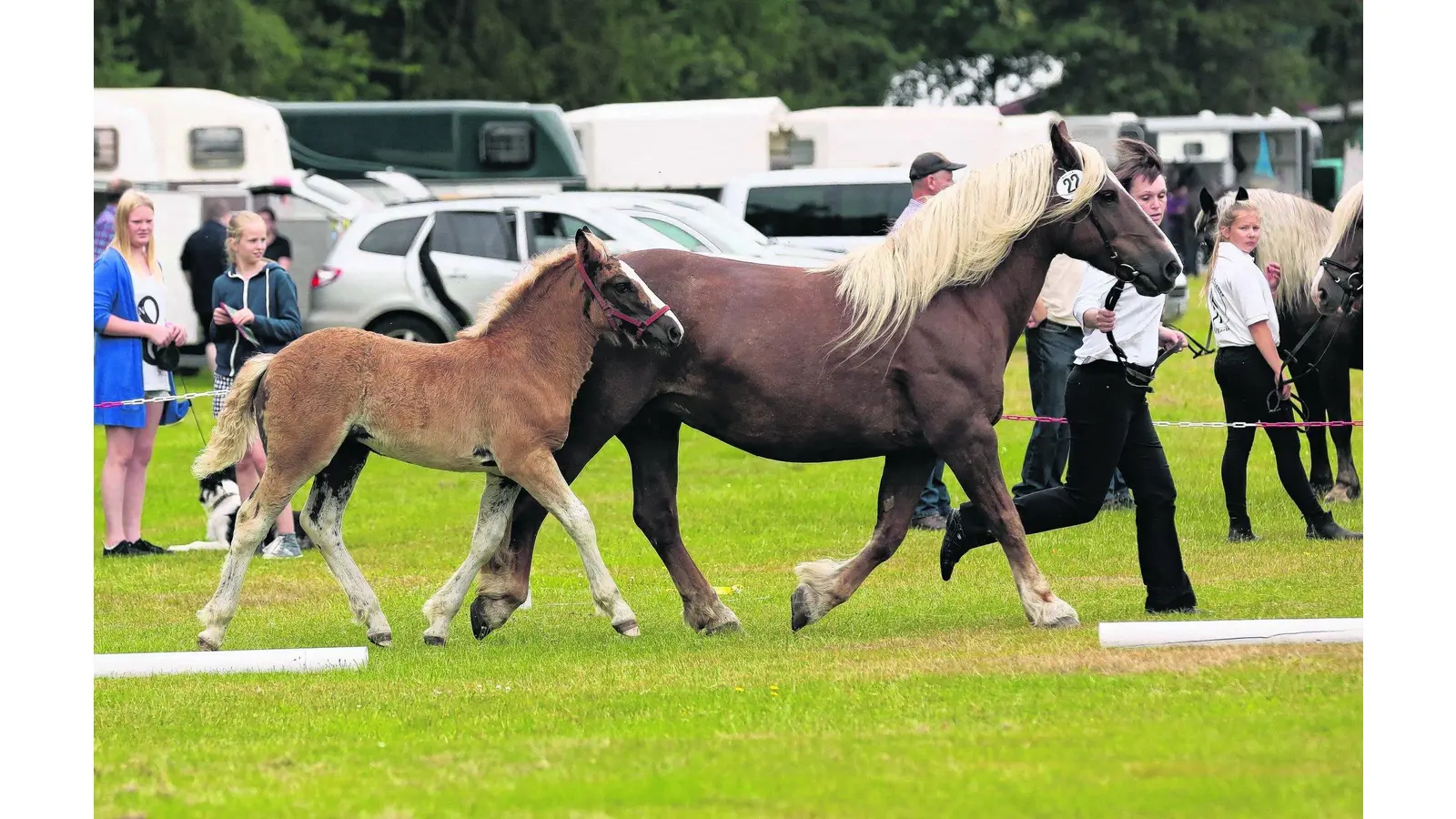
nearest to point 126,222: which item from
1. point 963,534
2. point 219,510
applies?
point 219,510

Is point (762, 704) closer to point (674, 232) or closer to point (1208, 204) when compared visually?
point (1208, 204)

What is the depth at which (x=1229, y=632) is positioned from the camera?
7871mm

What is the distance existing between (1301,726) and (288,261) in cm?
1569

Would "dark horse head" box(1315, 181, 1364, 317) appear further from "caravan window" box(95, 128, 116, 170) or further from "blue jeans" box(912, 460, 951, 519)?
"caravan window" box(95, 128, 116, 170)

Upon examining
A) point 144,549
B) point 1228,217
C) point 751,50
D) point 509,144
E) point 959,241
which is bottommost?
point 144,549

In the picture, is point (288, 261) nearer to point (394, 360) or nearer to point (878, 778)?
point (394, 360)

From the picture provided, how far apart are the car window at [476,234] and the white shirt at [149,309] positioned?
342 inches

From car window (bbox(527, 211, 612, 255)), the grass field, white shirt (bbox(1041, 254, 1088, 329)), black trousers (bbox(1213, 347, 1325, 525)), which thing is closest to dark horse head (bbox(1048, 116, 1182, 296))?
the grass field

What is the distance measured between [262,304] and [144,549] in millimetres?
1823

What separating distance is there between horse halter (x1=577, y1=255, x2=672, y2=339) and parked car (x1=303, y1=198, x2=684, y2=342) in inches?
468

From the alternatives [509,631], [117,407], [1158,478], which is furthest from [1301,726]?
[117,407]

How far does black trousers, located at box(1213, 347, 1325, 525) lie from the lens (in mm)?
11617

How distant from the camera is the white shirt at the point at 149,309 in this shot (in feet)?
40.8

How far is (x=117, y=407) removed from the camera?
490 inches
